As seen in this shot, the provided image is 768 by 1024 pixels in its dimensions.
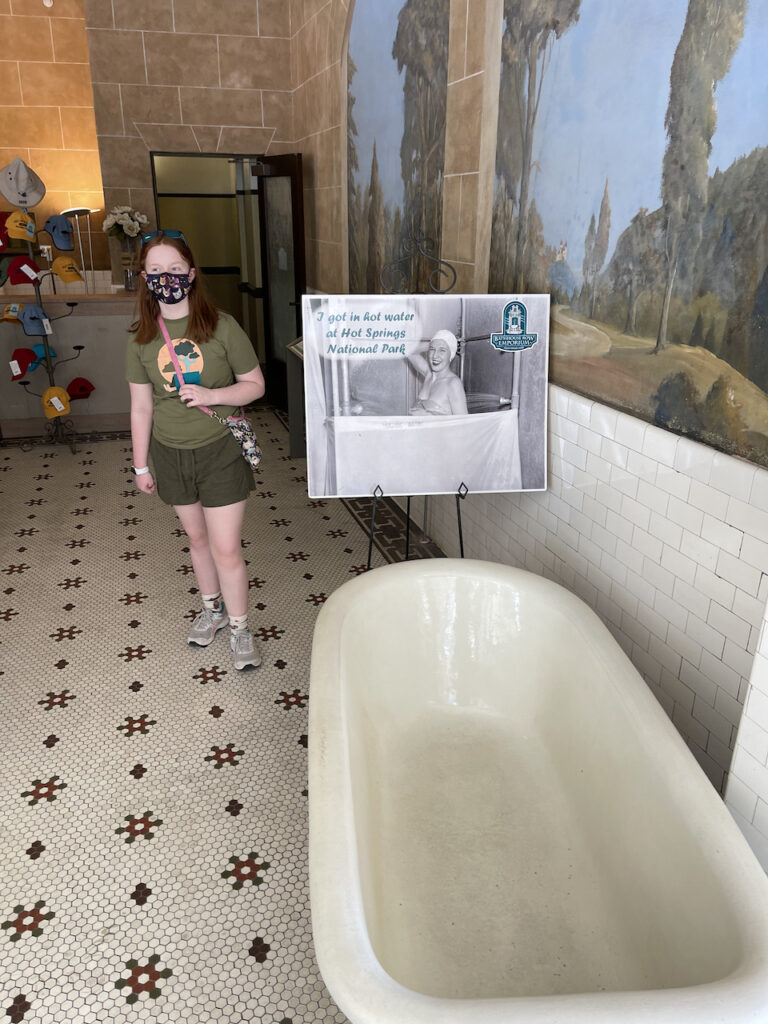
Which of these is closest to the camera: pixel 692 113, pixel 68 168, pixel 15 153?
pixel 692 113

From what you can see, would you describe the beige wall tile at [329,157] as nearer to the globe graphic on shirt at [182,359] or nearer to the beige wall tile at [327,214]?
the beige wall tile at [327,214]

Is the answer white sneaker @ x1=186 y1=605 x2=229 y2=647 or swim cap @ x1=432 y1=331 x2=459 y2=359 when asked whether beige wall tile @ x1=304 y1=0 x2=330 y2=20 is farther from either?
white sneaker @ x1=186 y1=605 x2=229 y2=647

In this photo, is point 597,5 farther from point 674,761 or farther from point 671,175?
point 674,761

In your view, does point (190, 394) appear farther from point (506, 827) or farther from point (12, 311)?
point (12, 311)

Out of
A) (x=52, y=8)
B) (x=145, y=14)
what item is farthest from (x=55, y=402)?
(x=52, y=8)

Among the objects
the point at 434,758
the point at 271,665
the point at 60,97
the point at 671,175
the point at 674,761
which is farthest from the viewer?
the point at 60,97

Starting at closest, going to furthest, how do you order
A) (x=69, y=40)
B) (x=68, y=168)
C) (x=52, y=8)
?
(x=52, y=8)
(x=69, y=40)
(x=68, y=168)

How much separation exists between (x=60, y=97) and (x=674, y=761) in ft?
22.6

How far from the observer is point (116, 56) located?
5902 mm

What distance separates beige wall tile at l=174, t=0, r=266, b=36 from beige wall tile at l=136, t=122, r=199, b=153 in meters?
0.73

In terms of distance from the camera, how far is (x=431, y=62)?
3.35m

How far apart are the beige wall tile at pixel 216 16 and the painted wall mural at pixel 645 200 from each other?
374cm

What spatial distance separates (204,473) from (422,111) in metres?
2.14

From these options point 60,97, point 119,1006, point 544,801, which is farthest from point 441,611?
point 60,97
